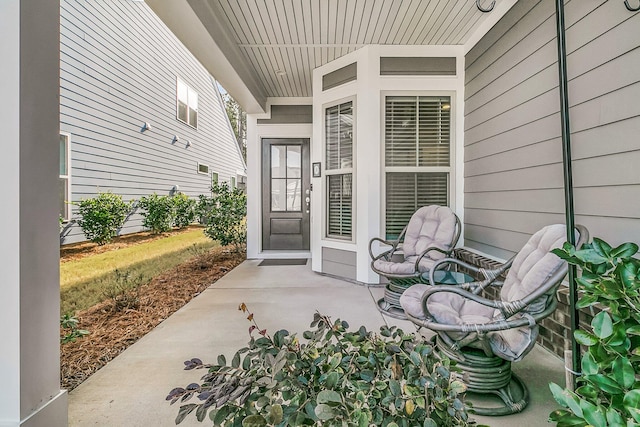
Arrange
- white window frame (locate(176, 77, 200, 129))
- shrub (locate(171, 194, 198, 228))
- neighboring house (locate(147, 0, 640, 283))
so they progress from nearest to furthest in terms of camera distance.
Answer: neighboring house (locate(147, 0, 640, 283)), shrub (locate(171, 194, 198, 228)), white window frame (locate(176, 77, 200, 129))

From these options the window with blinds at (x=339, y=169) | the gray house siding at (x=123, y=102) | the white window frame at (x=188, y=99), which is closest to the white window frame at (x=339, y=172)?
the window with blinds at (x=339, y=169)

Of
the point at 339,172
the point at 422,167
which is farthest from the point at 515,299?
the point at 339,172

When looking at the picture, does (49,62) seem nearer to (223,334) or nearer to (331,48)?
(223,334)

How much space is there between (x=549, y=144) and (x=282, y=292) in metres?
3.01

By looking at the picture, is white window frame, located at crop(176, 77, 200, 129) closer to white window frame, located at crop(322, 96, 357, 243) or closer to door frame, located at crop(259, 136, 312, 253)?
door frame, located at crop(259, 136, 312, 253)

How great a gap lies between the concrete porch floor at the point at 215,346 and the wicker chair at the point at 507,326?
0.13 meters

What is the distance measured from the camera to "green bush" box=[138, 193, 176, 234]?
25.0 ft

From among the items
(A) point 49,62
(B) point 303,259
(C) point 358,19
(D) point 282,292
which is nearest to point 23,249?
(A) point 49,62

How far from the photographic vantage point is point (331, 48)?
4059 mm

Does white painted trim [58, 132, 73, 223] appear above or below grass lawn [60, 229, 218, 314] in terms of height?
above

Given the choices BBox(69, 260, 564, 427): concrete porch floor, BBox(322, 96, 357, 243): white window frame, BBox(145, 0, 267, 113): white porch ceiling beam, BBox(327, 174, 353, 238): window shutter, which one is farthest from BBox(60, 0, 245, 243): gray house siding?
BBox(327, 174, 353, 238): window shutter

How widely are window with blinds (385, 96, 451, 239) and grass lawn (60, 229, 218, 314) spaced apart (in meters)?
3.46

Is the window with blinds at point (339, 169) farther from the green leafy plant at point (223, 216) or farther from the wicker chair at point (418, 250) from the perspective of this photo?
the green leafy plant at point (223, 216)

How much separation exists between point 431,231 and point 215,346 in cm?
238
